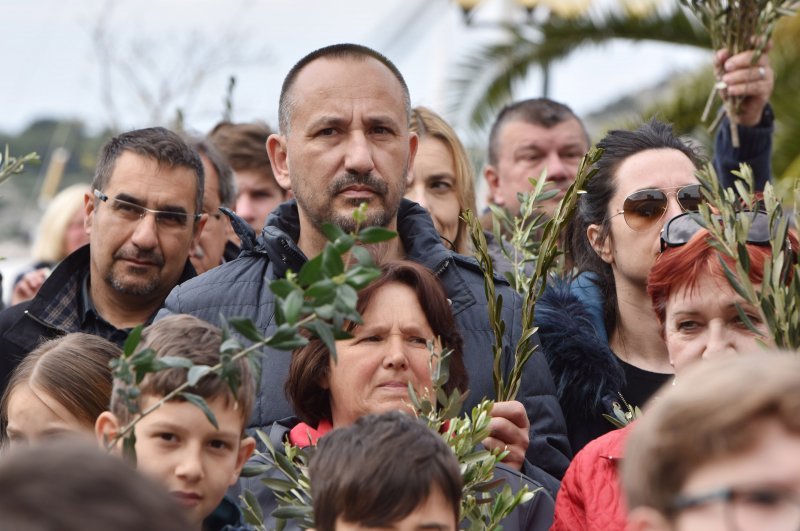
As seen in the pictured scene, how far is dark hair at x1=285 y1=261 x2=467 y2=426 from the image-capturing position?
4234 millimetres

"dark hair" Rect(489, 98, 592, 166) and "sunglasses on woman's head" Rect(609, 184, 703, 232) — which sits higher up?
"sunglasses on woman's head" Rect(609, 184, 703, 232)

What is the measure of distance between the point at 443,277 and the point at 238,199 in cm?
239

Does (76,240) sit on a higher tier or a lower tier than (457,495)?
lower

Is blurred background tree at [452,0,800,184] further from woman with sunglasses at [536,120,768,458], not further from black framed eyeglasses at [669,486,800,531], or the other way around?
black framed eyeglasses at [669,486,800,531]

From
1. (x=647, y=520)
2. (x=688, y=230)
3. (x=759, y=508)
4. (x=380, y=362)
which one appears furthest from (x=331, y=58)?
(x=759, y=508)

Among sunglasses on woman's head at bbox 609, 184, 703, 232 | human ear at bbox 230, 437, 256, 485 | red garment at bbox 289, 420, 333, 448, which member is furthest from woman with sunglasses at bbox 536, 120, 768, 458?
human ear at bbox 230, 437, 256, 485

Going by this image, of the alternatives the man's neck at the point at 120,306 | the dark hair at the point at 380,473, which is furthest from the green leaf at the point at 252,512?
the man's neck at the point at 120,306

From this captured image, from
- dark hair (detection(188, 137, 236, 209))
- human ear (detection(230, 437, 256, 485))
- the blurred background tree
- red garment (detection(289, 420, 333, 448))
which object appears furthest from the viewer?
the blurred background tree

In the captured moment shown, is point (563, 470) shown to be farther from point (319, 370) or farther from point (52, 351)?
point (52, 351)

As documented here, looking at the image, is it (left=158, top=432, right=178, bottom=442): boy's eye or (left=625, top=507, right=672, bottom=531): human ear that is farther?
(left=158, top=432, right=178, bottom=442): boy's eye

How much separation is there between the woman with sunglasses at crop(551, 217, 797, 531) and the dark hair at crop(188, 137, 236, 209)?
284 centimetres

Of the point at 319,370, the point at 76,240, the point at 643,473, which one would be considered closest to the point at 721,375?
the point at 643,473

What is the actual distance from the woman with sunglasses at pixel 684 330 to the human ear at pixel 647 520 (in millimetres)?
1413

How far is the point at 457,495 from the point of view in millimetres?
3246
